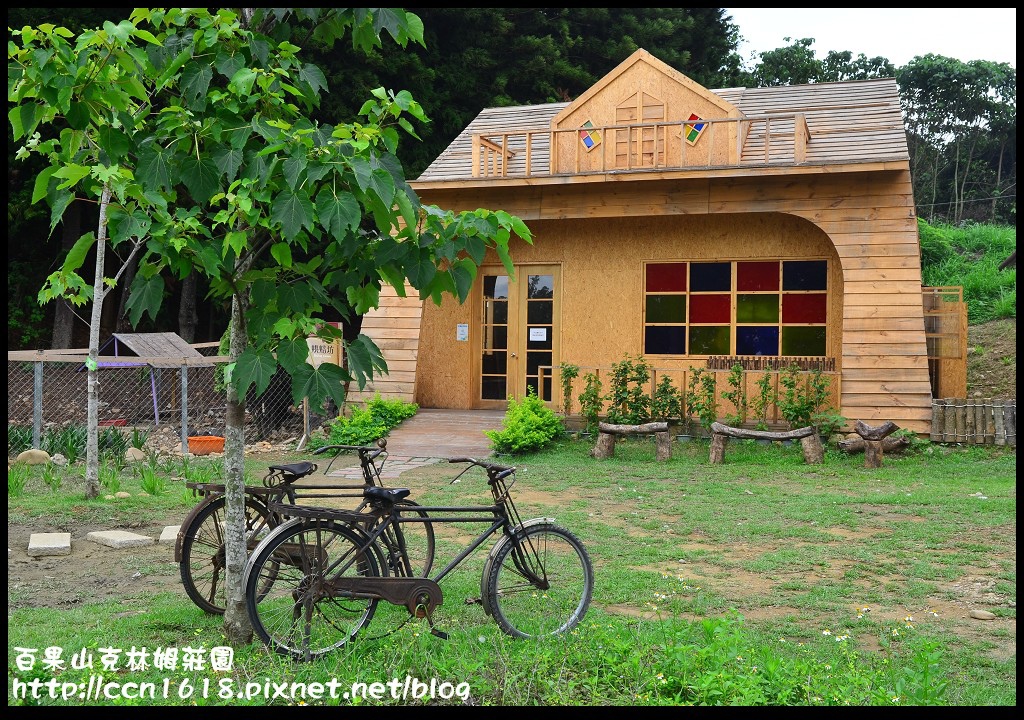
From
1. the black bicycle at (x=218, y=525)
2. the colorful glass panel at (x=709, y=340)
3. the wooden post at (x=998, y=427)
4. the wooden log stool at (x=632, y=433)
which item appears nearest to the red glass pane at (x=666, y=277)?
the colorful glass panel at (x=709, y=340)

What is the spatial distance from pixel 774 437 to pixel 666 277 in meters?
3.99

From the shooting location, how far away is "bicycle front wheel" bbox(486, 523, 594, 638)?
4961 mm

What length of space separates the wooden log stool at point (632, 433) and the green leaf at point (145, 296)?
29.5 ft

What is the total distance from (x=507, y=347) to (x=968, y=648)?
12100mm

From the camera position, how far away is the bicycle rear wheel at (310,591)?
4.55 m

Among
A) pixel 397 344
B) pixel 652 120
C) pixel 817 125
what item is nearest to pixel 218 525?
pixel 397 344

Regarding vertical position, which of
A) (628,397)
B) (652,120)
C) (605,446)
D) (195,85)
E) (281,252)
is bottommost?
(605,446)

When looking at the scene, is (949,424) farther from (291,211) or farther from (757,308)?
(291,211)

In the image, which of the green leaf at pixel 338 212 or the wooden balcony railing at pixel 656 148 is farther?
the wooden balcony railing at pixel 656 148

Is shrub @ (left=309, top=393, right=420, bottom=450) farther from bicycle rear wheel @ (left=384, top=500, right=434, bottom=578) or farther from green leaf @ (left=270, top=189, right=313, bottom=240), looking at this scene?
green leaf @ (left=270, top=189, right=313, bottom=240)

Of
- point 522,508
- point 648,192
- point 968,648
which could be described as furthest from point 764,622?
point 648,192

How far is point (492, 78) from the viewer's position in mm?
26984

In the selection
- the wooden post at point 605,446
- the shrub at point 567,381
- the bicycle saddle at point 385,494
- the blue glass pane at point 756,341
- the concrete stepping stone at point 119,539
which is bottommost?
the concrete stepping stone at point 119,539

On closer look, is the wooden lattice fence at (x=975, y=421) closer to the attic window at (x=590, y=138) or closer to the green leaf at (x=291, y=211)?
the attic window at (x=590, y=138)
